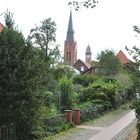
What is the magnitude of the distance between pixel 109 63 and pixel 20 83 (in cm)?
5154

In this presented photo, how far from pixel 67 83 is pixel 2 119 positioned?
11887 mm

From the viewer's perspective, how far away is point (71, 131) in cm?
2025

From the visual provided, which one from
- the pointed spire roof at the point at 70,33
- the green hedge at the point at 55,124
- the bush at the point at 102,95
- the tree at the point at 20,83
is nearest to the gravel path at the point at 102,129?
the green hedge at the point at 55,124

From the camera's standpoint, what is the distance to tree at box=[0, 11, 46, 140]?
45.2 feet

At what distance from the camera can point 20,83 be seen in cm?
1377

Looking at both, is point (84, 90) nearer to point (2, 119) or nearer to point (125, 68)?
point (125, 68)

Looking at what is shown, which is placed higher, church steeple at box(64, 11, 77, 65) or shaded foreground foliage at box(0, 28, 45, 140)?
church steeple at box(64, 11, 77, 65)

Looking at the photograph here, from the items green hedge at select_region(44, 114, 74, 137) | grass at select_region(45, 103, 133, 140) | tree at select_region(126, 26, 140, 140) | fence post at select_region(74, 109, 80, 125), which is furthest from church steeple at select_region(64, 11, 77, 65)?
tree at select_region(126, 26, 140, 140)

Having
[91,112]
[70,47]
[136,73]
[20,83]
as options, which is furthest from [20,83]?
[70,47]

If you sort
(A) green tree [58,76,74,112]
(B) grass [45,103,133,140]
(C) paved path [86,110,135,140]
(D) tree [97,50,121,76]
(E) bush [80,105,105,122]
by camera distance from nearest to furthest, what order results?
(B) grass [45,103,133,140] < (C) paved path [86,110,135,140] < (E) bush [80,105,105,122] < (A) green tree [58,76,74,112] < (D) tree [97,50,121,76]

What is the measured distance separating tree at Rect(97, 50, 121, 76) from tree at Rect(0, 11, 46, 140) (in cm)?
4927

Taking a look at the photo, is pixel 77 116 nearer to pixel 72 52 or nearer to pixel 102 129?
pixel 102 129

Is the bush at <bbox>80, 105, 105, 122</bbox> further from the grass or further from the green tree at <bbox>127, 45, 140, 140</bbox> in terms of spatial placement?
the green tree at <bbox>127, 45, 140, 140</bbox>

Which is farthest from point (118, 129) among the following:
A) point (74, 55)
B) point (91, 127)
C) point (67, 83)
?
point (74, 55)
